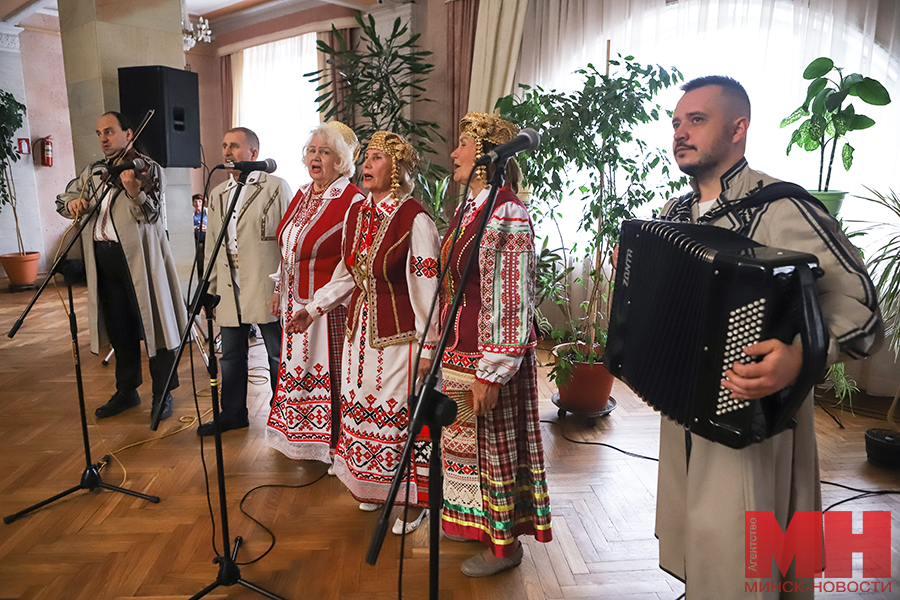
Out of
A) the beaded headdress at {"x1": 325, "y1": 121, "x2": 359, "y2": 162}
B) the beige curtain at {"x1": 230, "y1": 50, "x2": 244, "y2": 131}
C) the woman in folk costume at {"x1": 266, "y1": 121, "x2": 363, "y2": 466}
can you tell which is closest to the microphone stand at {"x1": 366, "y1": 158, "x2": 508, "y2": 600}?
the woman in folk costume at {"x1": 266, "y1": 121, "x2": 363, "y2": 466}

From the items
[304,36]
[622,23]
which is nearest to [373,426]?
[622,23]

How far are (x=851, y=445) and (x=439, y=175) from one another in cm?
328

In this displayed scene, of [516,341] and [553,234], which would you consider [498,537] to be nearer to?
[516,341]

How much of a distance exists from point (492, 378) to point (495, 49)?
3874mm

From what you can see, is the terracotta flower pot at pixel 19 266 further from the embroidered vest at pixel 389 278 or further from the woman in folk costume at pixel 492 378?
the woman in folk costume at pixel 492 378

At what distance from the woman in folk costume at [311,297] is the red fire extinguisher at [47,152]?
22.9ft

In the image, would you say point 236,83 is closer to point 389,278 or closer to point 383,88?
point 383,88

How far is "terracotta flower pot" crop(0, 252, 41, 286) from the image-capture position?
728cm

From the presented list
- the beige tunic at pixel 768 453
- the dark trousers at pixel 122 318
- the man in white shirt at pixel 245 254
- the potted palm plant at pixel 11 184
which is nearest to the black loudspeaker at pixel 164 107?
the dark trousers at pixel 122 318

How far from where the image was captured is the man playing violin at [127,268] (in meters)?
3.08

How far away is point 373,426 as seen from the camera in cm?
223

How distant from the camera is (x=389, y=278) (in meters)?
2.10

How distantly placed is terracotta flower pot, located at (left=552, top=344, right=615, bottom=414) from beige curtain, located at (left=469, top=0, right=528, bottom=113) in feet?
8.22

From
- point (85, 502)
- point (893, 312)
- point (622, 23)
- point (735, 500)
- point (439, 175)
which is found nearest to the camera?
point (735, 500)
